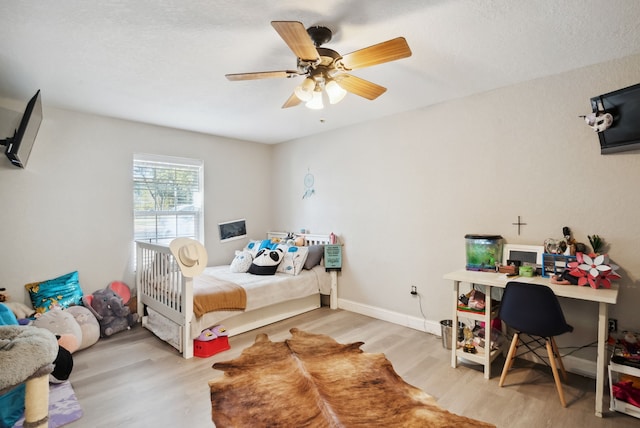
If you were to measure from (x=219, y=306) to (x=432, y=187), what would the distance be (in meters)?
2.41

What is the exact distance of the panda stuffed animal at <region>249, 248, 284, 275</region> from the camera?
377cm

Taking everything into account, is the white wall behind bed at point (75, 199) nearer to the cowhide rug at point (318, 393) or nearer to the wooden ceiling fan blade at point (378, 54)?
the cowhide rug at point (318, 393)

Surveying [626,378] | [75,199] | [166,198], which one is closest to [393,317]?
[626,378]

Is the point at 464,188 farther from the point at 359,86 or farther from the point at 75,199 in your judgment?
the point at 75,199

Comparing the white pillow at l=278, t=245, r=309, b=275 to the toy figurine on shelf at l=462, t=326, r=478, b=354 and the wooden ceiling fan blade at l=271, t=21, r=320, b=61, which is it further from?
the wooden ceiling fan blade at l=271, t=21, r=320, b=61

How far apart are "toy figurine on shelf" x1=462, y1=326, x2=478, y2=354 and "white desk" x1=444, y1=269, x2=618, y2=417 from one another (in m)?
0.04

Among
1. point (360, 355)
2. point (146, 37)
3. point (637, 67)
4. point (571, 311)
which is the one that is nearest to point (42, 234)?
point (146, 37)

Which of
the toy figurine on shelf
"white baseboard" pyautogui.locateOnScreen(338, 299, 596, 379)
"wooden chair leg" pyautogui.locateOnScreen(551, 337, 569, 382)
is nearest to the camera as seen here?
"wooden chair leg" pyautogui.locateOnScreen(551, 337, 569, 382)

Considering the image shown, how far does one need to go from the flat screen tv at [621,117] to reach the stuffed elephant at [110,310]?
14.7 ft

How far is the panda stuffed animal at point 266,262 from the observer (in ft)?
12.4

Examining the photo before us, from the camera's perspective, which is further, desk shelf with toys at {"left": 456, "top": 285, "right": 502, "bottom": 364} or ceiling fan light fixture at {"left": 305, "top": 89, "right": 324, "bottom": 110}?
desk shelf with toys at {"left": 456, "top": 285, "right": 502, "bottom": 364}

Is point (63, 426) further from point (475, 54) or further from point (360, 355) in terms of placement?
point (475, 54)

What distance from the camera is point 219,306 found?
295 centimetres

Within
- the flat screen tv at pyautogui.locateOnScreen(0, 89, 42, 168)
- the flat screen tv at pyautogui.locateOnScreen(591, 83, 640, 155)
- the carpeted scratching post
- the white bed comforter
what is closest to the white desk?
the flat screen tv at pyautogui.locateOnScreen(591, 83, 640, 155)
